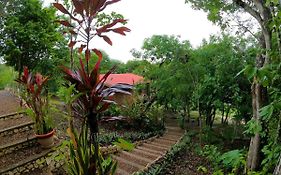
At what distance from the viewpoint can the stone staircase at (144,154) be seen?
6073 mm

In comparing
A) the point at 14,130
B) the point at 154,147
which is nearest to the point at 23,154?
the point at 14,130

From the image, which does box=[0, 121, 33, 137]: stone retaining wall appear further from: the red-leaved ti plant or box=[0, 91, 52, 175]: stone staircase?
the red-leaved ti plant

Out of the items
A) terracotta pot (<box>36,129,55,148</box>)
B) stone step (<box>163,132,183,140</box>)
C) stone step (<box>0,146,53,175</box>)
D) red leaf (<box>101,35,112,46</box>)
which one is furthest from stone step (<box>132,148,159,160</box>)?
red leaf (<box>101,35,112,46</box>)

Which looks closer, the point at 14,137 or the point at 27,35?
the point at 14,137

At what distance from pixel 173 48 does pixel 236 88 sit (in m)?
2.87

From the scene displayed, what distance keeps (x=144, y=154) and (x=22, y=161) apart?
410cm

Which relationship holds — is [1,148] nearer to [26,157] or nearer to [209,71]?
[26,157]

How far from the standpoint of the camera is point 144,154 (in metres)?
7.29

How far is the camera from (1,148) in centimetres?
386

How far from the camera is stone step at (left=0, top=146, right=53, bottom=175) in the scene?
11.8ft

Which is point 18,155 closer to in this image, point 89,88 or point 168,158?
point 89,88

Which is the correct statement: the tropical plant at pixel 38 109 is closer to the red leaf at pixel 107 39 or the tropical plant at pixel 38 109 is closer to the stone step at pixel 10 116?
the stone step at pixel 10 116

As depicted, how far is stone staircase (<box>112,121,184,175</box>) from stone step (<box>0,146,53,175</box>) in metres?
1.36

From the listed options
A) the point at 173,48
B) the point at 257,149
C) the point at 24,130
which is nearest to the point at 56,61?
the point at 173,48
